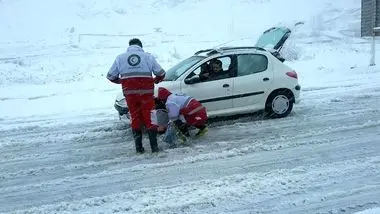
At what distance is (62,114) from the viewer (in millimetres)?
11648

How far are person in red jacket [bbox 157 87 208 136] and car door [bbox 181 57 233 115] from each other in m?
0.91

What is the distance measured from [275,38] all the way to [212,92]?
4.01 meters

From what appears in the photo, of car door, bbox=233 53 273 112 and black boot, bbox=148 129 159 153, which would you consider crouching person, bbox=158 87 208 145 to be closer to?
black boot, bbox=148 129 159 153

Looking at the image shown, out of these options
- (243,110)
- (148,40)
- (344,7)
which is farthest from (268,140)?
(344,7)

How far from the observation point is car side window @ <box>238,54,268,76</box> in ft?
30.6

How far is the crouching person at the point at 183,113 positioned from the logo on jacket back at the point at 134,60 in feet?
3.30

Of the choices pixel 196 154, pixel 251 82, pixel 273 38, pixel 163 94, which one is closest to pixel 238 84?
pixel 251 82

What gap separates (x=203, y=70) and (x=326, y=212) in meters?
4.69

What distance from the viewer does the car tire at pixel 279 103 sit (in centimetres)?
949

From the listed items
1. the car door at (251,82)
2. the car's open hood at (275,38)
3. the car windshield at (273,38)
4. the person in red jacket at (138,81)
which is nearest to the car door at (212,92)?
the car door at (251,82)

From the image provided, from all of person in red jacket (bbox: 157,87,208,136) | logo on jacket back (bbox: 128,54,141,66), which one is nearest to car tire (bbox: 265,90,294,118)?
person in red jacket (bbox: 157,87,208,136)

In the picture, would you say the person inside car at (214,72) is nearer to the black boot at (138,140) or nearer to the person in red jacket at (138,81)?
the person in red jacket at (138,81)

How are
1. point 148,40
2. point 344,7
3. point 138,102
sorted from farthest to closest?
1. point 344,7
2. point 148,40
3. point 138,102

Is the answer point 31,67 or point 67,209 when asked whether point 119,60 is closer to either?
point 67,209
